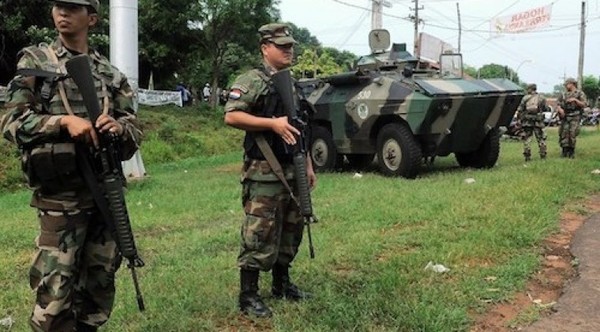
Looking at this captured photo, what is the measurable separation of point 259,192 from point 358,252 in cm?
146

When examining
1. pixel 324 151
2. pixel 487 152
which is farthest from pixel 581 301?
pixel 324 151

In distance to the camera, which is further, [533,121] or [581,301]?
[533,121]

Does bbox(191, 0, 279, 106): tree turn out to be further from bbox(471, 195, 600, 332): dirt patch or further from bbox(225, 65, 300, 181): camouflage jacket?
bbox(225, 65, 300, 181): camouflage jacket

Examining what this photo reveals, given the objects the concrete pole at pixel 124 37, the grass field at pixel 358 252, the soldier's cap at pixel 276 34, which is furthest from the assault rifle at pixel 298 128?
the concrete pole at pixel 124 37

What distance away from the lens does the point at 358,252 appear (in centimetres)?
472

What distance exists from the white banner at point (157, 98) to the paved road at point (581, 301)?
15474mm

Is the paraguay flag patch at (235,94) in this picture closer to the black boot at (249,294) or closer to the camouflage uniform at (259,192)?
the camouflage uniform at (259,192)

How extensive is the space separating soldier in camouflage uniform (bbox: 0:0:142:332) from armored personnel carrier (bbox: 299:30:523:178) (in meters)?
6.23

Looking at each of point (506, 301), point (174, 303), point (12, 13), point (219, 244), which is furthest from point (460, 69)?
point (12, 13)

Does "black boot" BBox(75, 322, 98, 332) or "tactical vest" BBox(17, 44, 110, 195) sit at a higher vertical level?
"tactical vest" BBox(17, 44, 110, 195)

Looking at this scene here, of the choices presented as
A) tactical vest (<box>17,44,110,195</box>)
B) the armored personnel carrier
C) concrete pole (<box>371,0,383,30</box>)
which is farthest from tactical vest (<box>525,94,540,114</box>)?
tactical vest (<box>17,44,110,195</box>)

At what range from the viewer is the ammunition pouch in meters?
2.56

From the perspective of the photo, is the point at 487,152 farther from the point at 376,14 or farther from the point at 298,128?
the point at 376,14

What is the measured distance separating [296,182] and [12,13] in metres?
14.4
